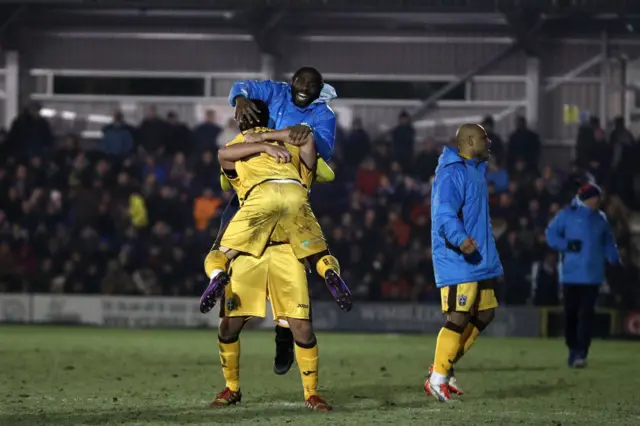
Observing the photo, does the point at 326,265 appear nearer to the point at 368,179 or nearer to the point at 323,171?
the point at 323,171

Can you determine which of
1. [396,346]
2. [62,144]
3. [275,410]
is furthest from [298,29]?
[275,410]

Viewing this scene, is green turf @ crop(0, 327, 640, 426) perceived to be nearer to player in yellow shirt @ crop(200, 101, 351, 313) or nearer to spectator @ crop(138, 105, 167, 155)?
player in yellow shirt @ crop(200, 101, 351, 313)

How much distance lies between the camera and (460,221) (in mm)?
10906

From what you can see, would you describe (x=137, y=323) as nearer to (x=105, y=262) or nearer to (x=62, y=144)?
(x=105, y=262)

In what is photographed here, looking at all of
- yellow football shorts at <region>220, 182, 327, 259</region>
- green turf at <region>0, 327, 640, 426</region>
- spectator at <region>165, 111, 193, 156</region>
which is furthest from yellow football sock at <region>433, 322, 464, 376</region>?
spectator at <region>165, 111, 193, 156</region>

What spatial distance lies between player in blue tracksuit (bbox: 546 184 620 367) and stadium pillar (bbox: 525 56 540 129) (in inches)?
525

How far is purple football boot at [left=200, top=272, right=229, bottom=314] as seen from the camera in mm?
9445

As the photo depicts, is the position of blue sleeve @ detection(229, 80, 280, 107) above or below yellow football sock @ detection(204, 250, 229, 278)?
above

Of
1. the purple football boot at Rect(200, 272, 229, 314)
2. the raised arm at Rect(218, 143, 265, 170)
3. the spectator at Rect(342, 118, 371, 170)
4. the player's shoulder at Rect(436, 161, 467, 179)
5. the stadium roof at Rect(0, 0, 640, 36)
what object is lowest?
the purple football boot at Rect(200, 272, 229, 314)

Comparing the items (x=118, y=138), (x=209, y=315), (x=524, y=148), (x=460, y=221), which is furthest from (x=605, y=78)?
(x=460, y=221)

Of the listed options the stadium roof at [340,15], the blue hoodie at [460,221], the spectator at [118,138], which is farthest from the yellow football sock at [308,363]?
the stadium roof at [340,15]

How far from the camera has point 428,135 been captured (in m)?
29.1

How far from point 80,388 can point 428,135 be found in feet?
59.5

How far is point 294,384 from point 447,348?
1.99m
